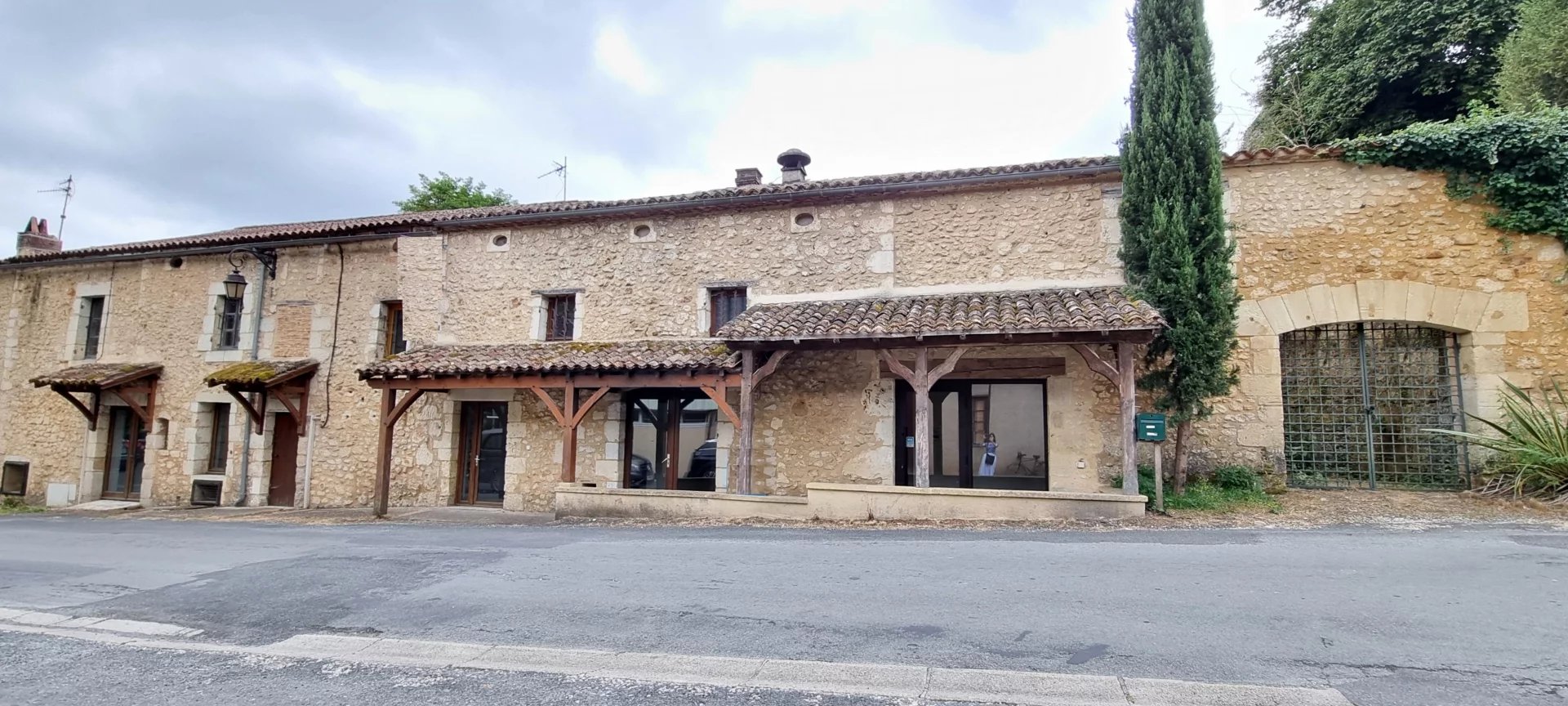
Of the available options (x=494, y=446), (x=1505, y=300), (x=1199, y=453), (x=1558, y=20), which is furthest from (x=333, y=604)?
(x=1558, y=20)

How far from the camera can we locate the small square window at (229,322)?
11828 mm

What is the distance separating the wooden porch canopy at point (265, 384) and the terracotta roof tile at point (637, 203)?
201cm

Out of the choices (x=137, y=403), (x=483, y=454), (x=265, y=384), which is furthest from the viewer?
(x=137, y=403)

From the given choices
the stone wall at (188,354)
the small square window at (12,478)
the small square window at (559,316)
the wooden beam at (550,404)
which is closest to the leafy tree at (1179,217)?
the wooden beam at (550,404)

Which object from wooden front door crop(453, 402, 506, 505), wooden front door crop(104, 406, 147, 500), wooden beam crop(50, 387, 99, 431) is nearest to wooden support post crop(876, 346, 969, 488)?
wooden front door crop(453, 402, 506, 505)

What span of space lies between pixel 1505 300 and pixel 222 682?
10.9m

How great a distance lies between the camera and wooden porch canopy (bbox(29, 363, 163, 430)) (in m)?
11.3

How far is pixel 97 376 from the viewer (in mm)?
11438

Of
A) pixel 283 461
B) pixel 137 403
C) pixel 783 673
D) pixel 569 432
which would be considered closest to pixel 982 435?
pixel 569 432

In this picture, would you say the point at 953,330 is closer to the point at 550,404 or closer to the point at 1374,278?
the point at 1374,278

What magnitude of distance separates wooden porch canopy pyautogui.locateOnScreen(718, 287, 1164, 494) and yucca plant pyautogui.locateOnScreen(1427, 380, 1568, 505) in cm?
303

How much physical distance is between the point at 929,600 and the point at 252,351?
12.0 meters

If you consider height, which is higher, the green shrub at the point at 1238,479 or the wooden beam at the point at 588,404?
the wooden beam at the point at 588,404

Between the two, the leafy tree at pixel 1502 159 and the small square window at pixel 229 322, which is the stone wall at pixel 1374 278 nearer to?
the leafy tree at pixel 1502 159
